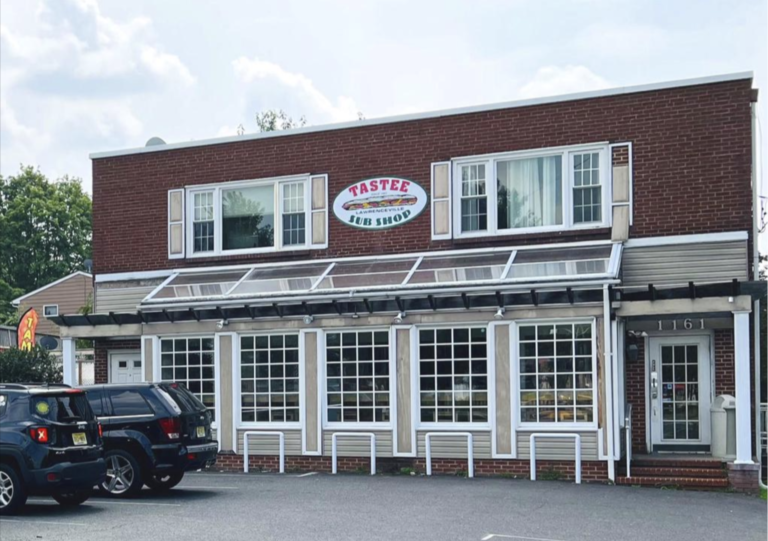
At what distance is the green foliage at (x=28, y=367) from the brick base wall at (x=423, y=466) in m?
11.2

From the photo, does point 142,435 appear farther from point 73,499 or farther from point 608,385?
point 608,385

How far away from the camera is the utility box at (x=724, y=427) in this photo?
18.3 m

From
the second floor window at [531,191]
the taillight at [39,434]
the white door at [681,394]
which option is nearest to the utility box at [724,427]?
the white door at [681,394]

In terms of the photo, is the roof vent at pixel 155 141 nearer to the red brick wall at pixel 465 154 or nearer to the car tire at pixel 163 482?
the red brick wall at pixel 465 154

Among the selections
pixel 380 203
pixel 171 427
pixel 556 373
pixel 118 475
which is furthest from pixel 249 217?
pixel 118 475

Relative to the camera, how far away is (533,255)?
19953mm

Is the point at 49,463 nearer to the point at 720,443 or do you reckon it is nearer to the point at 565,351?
the point at 565,351

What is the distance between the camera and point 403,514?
13789 mm

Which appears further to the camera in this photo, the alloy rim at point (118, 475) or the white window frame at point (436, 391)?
the white window frame at point (436, 391)

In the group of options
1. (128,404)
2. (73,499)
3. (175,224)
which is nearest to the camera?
(73,499)

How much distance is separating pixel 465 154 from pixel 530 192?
1467 mm

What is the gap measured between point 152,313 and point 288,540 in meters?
10.8

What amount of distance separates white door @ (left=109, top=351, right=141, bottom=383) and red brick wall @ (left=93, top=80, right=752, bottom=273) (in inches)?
75.6

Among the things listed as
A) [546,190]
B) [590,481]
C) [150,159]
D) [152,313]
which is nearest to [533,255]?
[546,190]
